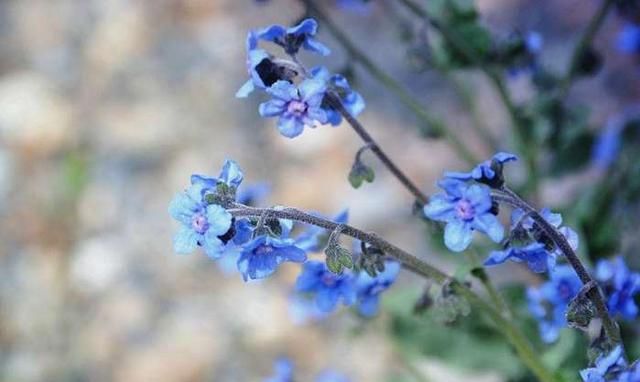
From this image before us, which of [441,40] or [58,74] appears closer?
[441,40]

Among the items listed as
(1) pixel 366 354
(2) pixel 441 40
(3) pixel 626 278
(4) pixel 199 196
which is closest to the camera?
(4) pixel 199 196

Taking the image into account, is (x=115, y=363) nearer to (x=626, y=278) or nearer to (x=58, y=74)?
(x=58, y=74)

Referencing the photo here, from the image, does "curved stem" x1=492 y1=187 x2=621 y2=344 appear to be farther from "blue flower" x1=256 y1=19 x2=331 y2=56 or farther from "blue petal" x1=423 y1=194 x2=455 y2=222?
"blue flower" x1=256 y1=19 x2=331 y2=56

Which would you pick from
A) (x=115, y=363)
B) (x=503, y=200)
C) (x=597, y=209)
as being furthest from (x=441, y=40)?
(x=115, y=363)

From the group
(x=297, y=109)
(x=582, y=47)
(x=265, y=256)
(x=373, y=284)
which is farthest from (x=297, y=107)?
(x=582, y=47)

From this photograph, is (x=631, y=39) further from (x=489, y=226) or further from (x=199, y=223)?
(x=199, y=223)

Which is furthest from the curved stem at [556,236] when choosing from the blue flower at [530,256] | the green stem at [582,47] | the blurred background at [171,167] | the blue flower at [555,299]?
the blurred background at [171,167]

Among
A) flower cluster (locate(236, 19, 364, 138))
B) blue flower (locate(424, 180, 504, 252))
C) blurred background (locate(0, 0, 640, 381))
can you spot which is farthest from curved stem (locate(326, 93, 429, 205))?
blurred background (locate(0, 0, 640, 381))
